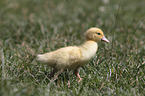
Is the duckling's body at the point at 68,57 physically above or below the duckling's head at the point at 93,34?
below

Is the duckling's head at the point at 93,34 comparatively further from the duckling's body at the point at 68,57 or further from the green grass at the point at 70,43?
the green grass at the point at 70,43

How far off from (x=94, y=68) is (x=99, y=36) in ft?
1.68

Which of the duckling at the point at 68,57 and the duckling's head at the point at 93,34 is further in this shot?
the duckling's head at the point at 93,34

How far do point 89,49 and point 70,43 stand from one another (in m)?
1.41

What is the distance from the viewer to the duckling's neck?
3240mm

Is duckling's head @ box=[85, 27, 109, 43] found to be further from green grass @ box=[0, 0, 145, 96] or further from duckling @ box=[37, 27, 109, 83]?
green grass @ box=[0, 0, 145, 96]

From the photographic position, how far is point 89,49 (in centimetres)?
329

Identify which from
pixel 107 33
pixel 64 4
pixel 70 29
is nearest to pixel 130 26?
pixel 107 33

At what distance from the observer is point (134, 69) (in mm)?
3584

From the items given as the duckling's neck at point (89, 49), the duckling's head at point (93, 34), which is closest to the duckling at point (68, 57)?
the duckling's neck at point (89, 49)

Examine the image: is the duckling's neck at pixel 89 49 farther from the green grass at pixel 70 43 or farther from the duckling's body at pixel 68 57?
the green grass at pixel 70 43

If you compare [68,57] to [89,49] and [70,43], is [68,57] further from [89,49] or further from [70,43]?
[70,43]

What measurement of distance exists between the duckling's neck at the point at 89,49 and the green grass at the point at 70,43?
33cm

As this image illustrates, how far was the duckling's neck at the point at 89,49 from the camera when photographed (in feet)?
10.6
